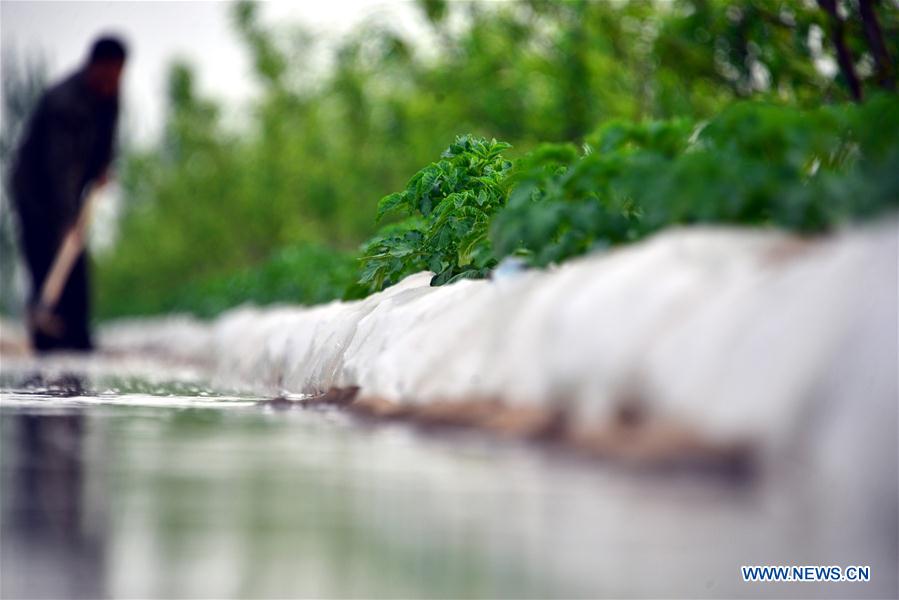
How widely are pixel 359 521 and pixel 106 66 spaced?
53.1 ft

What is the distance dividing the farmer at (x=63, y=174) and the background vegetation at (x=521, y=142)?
2.29m

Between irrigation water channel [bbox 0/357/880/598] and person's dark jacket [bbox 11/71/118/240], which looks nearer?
irrigation water channel [bbox 0/357/880/598]

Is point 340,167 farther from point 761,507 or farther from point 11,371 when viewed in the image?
point 761,507

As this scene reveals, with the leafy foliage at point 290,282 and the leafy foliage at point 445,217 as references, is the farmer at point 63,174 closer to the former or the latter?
the leafy foliage at point 290,282

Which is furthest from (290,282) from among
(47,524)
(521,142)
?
(47,524)

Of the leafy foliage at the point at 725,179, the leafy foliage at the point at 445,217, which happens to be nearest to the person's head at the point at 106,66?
the leafy foliage at the point at 445,217

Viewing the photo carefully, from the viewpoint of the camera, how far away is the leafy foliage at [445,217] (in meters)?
7.79

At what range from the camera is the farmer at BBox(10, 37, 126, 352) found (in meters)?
18.8

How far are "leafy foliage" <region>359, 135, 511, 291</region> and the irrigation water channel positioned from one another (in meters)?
2.80

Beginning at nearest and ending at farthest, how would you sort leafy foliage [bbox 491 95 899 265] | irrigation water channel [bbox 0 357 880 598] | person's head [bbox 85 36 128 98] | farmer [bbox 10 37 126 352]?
1. irrigation water channel [bbox 0 357 880 598]
2. leafy foliage [bbox 491 95 899 265]
3. person's head [bbox 85 36 128 98]
4. farmer [bbox 10 37 126 352]

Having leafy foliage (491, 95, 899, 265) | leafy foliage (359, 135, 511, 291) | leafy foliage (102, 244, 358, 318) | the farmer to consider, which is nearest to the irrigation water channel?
leafy foliage (491, 95, 899, 265)

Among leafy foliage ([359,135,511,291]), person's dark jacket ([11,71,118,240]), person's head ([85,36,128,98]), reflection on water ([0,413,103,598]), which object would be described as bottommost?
reflection on water ([0,413,103,598])

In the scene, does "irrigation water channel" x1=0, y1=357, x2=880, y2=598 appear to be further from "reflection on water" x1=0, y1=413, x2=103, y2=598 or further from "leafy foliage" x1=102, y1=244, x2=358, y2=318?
"leafy foliage" x1=102, y1=244, x2=358, y2=318

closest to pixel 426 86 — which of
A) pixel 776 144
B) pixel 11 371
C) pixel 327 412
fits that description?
pixel 11 371
